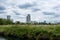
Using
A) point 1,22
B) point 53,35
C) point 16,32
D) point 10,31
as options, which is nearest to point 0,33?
point 10,31

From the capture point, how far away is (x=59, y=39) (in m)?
30.0

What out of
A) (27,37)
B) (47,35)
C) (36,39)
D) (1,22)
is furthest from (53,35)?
(1,22)

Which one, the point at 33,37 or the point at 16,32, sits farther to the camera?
the point at 16,32

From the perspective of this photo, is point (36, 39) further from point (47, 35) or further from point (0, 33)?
point (0, 33)

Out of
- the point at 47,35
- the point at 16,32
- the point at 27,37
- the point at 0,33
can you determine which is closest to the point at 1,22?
the point at 0,33

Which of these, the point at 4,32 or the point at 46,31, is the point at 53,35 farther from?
the point at 4,32

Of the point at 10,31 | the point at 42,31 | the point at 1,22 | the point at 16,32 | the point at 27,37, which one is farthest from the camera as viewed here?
the point at 1,22

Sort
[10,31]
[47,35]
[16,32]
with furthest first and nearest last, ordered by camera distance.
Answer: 1. [10,31]
2. [16,32]
3. [47,35]

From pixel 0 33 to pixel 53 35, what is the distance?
2393cm

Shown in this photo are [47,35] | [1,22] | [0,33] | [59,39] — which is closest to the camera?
[59,39]

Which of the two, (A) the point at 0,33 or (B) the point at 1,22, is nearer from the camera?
(A) the point at 0,33

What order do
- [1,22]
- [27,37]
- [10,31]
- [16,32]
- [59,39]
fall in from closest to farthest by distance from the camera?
[59,39]
[27,37]
[16,32]
[10,31]
[1,22]

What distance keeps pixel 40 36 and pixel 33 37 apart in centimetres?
222

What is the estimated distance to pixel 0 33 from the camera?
52750mm
